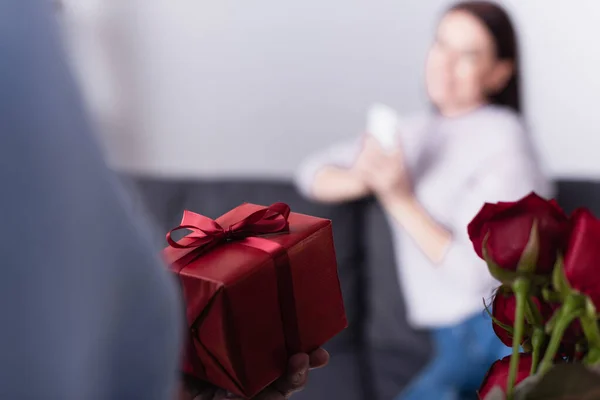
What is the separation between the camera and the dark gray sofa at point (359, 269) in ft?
4.93

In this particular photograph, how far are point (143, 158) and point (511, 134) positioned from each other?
1.57m

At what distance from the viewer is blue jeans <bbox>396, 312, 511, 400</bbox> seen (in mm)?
1277

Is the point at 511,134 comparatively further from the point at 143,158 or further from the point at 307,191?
the point at 143,158

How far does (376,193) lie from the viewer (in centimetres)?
153

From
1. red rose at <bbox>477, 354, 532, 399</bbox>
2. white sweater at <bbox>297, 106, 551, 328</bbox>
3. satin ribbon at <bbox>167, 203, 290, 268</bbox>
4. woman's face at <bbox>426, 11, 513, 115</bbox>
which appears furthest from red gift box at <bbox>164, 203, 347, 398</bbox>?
woman's face at <bbox>426, 11, 513, 115</bbox>

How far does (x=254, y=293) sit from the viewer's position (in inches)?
18.1

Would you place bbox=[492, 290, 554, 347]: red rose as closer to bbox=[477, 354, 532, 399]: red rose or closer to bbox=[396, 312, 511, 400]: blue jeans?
bbox=[477, 354, 532, 399]: red rose

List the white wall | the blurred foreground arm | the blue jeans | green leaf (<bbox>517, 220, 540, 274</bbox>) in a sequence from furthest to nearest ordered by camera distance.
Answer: the white wall → the blue jeans → green leaf (<bbox>517, 220, 540, 274</bbox>) → the blurred foreground arm

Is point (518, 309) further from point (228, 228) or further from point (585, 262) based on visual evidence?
point (228, 228)

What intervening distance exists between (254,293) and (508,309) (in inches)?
7.0

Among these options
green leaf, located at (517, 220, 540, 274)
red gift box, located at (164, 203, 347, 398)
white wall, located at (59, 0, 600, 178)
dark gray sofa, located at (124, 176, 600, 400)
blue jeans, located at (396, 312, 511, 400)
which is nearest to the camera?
green leaf, located at (517, 220, 540, 274)

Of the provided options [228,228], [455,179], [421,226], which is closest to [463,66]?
[455,179]

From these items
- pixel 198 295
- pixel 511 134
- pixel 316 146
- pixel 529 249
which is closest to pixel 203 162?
pixel 316 146

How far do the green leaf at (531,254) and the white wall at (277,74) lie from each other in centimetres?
158
